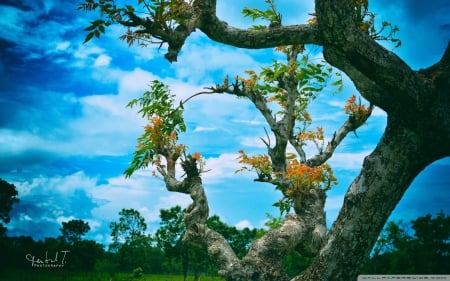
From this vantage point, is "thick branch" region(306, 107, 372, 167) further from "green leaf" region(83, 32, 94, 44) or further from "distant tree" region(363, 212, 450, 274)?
"green leaf" region(83, 32, 94, 44)

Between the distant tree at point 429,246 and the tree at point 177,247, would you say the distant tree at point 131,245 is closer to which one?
the tree at point 177,247

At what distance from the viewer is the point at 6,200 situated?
4766mm

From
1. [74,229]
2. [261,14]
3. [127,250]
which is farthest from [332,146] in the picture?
[127,250]

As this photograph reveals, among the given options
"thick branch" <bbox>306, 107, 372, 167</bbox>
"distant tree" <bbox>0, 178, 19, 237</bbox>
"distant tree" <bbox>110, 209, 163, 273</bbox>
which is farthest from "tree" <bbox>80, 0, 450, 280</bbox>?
"distant tree" <bbox>110, 209, 163, 273</bbox>

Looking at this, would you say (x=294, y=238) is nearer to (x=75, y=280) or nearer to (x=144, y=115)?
(x=144, y=115)

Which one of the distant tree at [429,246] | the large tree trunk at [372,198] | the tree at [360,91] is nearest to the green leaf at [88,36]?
the tree at [360,91]

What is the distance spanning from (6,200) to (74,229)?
10.1 feet

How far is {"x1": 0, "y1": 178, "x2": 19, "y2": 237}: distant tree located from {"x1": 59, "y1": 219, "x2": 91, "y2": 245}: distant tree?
2620 mm

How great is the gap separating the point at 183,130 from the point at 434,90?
2.84 metres

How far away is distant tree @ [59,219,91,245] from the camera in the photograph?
7455 mm

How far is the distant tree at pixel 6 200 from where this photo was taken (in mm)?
4738

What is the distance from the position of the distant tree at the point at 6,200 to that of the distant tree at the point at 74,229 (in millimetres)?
2620

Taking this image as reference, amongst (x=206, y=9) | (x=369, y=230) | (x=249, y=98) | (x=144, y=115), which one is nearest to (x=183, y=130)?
(x=144, y=115)

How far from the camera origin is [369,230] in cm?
291
